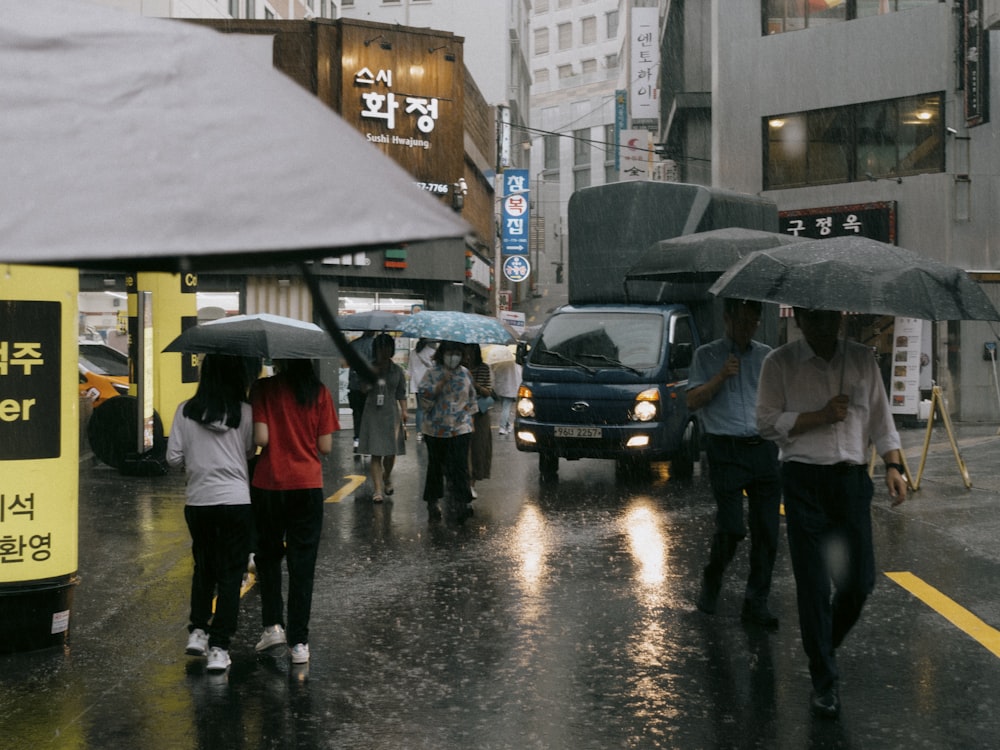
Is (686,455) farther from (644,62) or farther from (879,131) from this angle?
(644,62)

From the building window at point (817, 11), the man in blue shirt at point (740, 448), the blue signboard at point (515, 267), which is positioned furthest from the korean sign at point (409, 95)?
the man in blue shirt at point (740, 448)

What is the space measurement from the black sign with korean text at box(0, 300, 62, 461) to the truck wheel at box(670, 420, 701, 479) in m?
→ 9.23

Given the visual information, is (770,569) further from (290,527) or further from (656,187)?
(656,187)

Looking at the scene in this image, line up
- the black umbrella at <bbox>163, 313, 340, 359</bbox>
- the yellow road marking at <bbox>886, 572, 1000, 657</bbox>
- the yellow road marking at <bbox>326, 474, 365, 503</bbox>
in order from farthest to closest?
the yellow road marking at <bbox>326, 474, 365, 503</bbox>, the yellow road marking at <bbox>886, 572, 1000, 657</bbox>, the black umbrella at <bbox>163, 313, 340, 359</bbox>

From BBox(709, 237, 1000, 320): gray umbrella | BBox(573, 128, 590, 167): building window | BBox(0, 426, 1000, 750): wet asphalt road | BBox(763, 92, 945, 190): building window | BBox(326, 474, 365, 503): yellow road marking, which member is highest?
BBox(573, 128, 590, 167): building window

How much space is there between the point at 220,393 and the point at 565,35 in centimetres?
9053

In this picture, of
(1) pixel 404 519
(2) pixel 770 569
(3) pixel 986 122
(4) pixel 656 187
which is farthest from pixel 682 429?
(3) pixel 986 122

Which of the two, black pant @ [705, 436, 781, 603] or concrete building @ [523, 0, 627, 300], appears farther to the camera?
concrete building @ [523, 0, 627, 300]

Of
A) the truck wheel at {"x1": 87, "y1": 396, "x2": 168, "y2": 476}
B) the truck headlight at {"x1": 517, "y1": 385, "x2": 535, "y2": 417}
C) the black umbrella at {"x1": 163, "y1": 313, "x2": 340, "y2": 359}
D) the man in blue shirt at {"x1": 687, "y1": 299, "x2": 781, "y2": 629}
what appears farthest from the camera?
the truck wheel at {"x1": 87, "y1": 396, "x2": 168, "y2": 476}

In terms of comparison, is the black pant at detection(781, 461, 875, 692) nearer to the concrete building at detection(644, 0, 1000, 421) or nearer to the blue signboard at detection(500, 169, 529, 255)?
the concrete building at detection(644, 0, 1000, 421)

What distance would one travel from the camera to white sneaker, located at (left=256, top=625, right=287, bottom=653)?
21.3ft

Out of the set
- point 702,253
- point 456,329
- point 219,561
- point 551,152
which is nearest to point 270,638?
point 219,561

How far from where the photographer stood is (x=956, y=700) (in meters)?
5.53

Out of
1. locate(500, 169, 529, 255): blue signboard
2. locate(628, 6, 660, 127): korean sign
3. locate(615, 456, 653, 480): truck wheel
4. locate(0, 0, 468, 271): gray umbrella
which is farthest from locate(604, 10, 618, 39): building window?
locate(0, 0, 468, 271): gray umbrella
